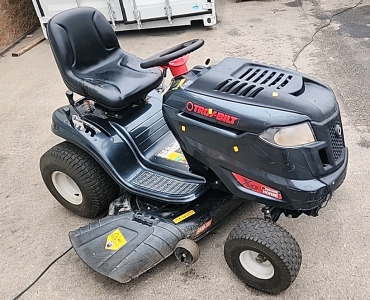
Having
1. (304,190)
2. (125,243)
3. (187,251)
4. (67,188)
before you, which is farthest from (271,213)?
(67,188)

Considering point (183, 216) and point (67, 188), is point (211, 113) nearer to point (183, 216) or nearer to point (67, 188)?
point (183, 216)

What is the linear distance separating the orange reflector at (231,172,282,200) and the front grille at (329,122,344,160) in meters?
0.29

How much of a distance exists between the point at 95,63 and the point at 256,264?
4.97ft

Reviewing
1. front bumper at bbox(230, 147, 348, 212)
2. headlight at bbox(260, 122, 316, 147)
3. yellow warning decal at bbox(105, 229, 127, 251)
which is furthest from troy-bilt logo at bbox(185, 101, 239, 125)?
yellow warning decal at bbox(105, 229, 127, 251)

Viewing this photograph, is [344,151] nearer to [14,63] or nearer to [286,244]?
[286,244]

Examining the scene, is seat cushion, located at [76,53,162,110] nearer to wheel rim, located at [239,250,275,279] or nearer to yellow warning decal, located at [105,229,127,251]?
yellow warning decal, located at [105,229,127,251]

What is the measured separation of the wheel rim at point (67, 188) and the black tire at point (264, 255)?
1015mm

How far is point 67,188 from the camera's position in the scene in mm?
2635

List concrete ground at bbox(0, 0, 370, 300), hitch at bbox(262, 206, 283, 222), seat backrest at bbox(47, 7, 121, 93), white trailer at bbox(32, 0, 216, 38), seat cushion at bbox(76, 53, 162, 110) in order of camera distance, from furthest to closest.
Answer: white trailer at bbox(32, 0, 216, 38) → seat backrest at bbox(47, 7, 121, 93) → seat cushion at bbox(76, 53, 162, 110) → concrete ground at bbox(0, 0, 370, 300) → hitch at bbox(262, 206, 283, 222)

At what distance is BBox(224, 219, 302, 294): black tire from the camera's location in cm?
184

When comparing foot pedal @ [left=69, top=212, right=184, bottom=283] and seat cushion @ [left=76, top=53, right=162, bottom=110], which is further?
seat cushion @ [left=76, top=53, right=162, bottom=110]

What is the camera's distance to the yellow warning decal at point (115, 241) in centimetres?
212

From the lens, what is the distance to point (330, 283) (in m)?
2.04

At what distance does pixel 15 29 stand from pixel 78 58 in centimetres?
390
